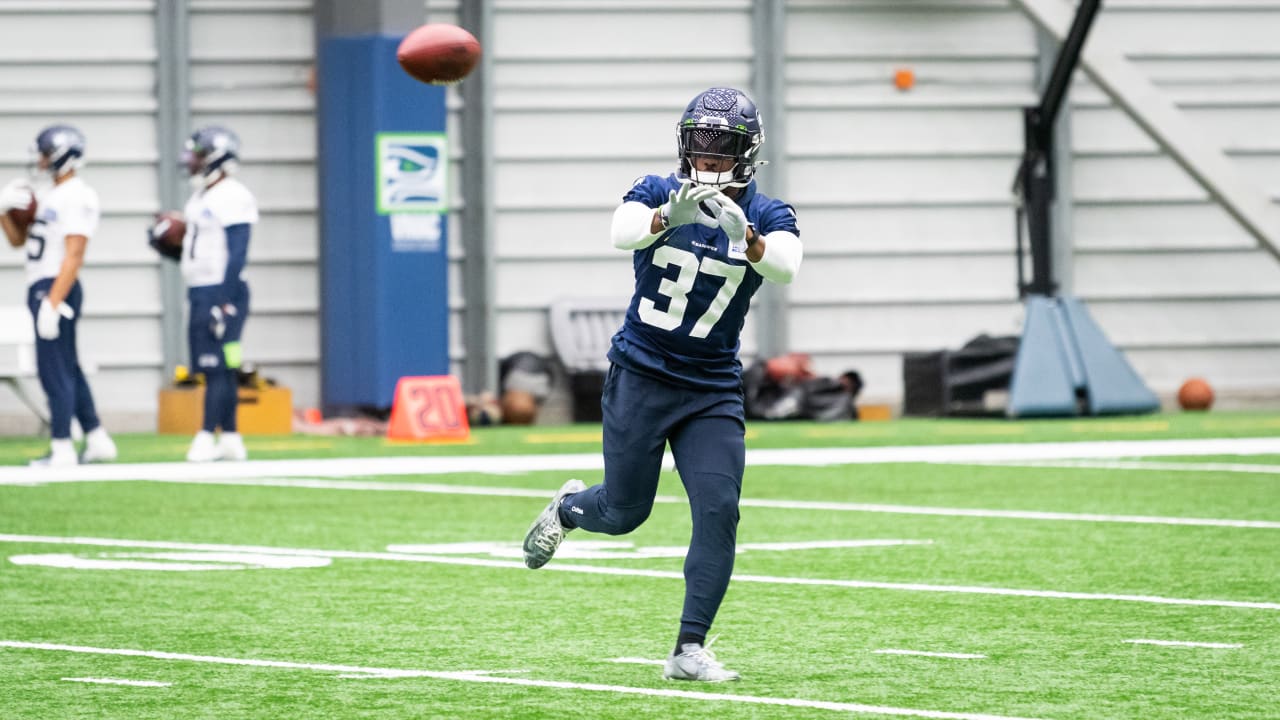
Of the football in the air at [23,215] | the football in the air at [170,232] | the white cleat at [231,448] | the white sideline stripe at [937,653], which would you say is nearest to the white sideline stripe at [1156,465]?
the white cleat at [231,448]

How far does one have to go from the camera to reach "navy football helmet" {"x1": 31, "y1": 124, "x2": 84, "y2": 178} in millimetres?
13477

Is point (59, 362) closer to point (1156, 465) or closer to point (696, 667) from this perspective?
point (1156, 465)

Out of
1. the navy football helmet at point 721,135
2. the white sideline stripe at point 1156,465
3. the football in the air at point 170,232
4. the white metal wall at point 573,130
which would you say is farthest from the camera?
the white metal wall at point 573,130

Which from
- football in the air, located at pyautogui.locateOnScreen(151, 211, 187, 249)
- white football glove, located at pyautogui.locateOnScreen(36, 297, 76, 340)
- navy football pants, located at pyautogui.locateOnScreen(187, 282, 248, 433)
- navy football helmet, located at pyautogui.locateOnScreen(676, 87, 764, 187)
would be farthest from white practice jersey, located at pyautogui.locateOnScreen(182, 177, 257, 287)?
navy football helmet, located at pyautogui.locateOnScreen(676, 87, 764, 187)

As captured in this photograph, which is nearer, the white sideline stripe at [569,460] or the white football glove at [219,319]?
the white sideline stripe at [569,460]

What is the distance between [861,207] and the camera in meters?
21.1

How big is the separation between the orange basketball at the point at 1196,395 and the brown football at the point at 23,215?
11.4 m

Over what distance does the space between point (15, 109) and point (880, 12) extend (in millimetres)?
8154

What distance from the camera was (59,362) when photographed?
1354 cm

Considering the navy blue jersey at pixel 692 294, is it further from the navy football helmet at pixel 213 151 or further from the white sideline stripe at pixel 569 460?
the navy football helmet at pixel 213 151

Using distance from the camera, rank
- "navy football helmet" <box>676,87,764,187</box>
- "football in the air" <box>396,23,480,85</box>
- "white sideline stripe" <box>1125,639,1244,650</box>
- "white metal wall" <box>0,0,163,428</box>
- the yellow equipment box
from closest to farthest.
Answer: "navy football helmet" <box>676,87,764,187</box>, "white sideline stripe" <box>1125,639,1244,650</box>, "football in the air" <box>396,23,480,85</box>, the yellow equipment box, "white metal wall" <box>0,0,163,428</box>

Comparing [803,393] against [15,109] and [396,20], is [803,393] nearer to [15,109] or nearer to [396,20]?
[396,20]

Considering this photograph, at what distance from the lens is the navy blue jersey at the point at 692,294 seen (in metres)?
6.09

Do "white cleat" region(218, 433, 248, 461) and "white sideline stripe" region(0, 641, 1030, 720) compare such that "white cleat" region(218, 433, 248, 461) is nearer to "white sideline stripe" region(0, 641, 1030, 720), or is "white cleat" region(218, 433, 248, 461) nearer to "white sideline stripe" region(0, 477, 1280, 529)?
"white sideline stripe" region(0, 477, 1280, 529)
